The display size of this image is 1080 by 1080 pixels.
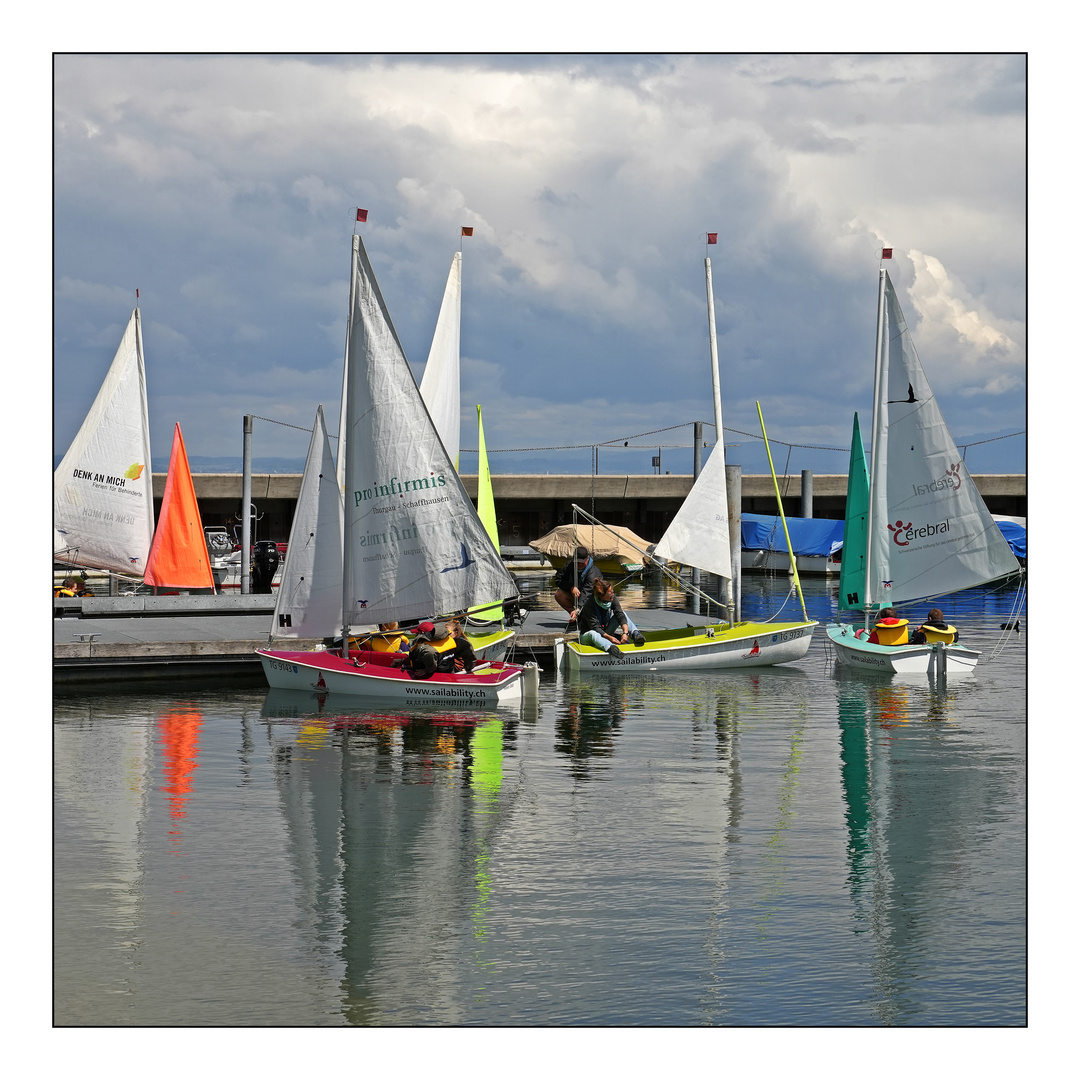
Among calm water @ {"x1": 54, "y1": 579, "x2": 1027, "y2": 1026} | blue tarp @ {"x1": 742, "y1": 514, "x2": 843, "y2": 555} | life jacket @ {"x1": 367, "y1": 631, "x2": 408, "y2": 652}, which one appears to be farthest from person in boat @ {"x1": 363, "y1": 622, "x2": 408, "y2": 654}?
blue tarp @ {"x1": 742, "y1": 514, "x2": 843, "y2": 555}

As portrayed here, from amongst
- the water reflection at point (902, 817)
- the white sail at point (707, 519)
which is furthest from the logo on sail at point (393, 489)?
the water reflection at point (902, 817)

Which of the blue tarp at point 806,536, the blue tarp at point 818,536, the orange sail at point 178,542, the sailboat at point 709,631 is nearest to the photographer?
the sailboat at point 709,631

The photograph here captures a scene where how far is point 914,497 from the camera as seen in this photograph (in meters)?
28.7

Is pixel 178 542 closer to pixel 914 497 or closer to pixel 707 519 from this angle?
pixel 707 519

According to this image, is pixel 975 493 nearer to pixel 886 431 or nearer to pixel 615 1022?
pixel 886 431

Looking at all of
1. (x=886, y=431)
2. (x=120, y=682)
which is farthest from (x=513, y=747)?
(x=886, y=431)

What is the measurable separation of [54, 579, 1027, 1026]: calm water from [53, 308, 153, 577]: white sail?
945cm

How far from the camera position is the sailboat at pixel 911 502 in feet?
93.4

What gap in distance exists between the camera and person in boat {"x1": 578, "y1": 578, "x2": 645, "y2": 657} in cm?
2802

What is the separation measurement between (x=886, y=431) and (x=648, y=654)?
732cm

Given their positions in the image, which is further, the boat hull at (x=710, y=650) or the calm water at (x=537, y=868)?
the boat hull at (x=710, y=650)

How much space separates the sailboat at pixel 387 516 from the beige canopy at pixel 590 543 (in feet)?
122

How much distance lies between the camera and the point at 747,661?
1135 inches

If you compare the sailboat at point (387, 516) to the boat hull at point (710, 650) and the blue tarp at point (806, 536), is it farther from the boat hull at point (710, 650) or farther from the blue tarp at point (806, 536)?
the blue tarp at point (806, 536)
